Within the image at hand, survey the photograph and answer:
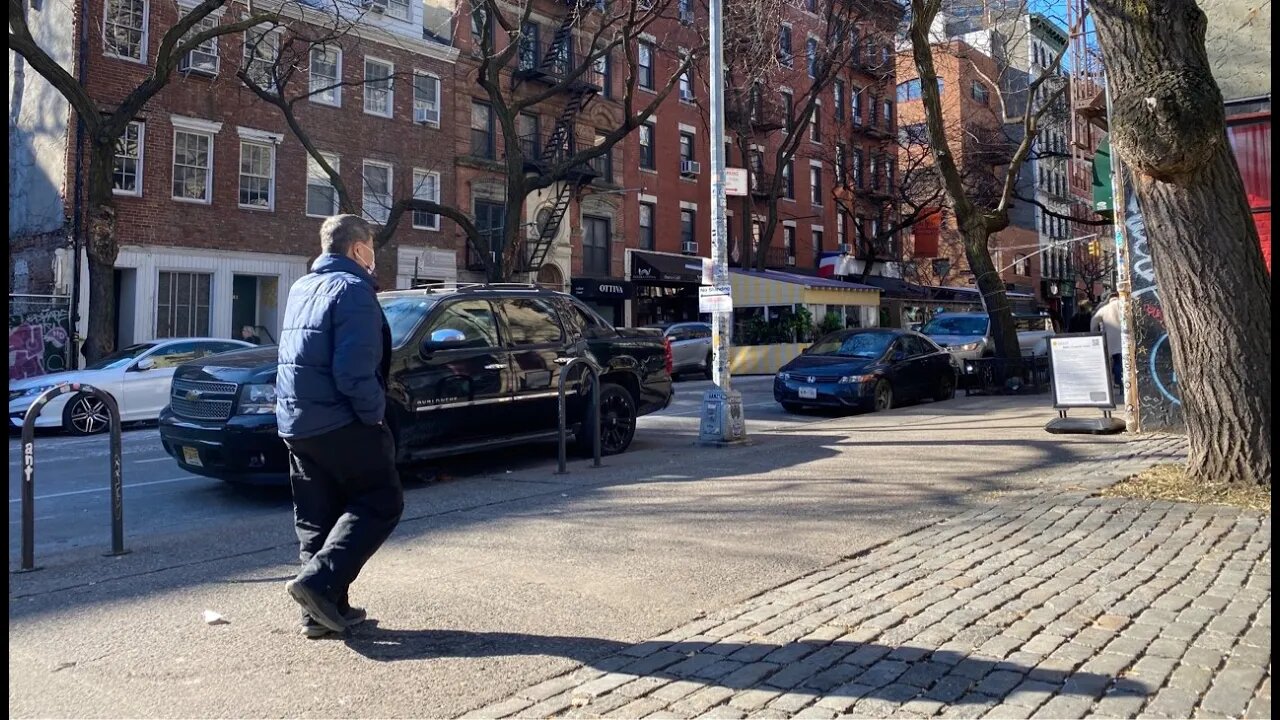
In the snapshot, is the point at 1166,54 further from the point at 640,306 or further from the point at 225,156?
the point at 640,306

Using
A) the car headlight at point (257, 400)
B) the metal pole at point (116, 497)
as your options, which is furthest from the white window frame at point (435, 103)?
the metal pole at point (116, 497)

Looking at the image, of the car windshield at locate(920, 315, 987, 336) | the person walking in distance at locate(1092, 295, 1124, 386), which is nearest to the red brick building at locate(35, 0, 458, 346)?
the car windshield at locate(920, 315, 987, 336)

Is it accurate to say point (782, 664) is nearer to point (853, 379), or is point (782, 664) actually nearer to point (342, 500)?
point (342, 500)

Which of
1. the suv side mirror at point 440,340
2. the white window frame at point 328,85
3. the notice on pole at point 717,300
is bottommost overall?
the suv side mirror at point 440,340

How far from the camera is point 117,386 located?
46.8 feet

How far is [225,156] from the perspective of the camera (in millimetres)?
24047

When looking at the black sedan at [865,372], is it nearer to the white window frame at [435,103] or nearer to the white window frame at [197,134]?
the white window frame at [197,134]

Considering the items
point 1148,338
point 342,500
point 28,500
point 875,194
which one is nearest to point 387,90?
point 1148,338

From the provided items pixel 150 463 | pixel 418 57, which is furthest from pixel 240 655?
pixel 418 57

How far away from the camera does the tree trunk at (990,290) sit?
18938 mm

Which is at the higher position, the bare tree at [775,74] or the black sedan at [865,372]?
the bare tree at [775,74]

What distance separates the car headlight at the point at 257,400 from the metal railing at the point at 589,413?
253cm

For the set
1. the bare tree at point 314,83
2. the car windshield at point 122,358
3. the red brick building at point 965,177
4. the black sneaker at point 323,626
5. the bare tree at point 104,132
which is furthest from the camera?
the red brick building at point 965,177

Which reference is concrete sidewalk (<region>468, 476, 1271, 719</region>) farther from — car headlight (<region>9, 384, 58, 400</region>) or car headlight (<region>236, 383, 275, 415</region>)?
car headlight (<region>9, 384, 58, 400</region>)
